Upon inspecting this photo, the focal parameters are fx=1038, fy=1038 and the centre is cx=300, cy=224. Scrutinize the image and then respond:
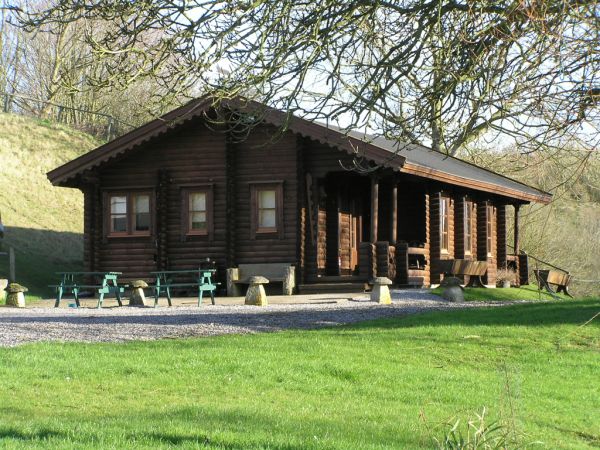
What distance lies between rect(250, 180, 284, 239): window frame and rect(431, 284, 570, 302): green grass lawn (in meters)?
4.48

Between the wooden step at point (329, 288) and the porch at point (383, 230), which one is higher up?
the porch at point (383, 230)

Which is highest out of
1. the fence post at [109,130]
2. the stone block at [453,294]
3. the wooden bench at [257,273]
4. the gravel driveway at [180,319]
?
the fence post at [109,130]

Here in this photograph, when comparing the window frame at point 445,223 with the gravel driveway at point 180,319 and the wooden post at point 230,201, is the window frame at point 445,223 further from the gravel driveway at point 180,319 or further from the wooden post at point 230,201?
the gravel driveway at point 180,319

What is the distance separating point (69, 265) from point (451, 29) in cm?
3048

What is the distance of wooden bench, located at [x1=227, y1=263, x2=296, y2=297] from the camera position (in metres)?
27.2

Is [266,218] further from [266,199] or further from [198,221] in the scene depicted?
[198,221]

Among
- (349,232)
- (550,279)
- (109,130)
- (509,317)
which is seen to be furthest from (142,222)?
(109,130)

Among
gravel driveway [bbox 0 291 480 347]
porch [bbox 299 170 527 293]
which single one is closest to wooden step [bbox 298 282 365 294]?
porch [bbox 299 170 527 293]

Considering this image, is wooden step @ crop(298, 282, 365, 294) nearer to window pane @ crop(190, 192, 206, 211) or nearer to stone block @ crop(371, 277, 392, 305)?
stone block @ crop(371, 277, 392, 305)

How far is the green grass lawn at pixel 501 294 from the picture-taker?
89.4 feet

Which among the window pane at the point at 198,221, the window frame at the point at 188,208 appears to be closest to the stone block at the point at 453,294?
the window frame at the point at 188,208

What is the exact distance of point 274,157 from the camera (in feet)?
91.6

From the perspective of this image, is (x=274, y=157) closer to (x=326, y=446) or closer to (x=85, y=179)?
(x=85, y=179)

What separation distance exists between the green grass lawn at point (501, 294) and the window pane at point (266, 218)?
4748mm
